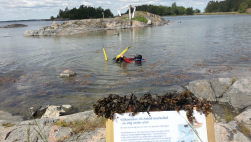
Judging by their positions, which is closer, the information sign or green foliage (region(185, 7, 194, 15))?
the information sign

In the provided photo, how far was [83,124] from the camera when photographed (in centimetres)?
512

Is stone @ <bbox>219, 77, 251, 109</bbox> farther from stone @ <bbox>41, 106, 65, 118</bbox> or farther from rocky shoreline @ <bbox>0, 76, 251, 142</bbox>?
stone @ <bbox>41, 106, 65, 118</bbox>

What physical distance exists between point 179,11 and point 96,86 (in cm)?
19348

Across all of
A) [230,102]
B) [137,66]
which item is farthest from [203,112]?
[137,66]

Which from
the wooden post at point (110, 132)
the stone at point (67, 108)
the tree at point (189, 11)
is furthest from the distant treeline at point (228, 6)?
the wooden post at point (110, 132)

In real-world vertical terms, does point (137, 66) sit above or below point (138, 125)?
below

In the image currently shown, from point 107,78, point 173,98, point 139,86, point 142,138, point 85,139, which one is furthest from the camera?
point 107,78

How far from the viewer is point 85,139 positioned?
4.33 meters

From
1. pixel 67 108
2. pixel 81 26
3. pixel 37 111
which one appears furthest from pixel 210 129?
pixel 81 26

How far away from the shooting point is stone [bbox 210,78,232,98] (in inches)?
324

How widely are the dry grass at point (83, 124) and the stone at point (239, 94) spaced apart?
208 inches

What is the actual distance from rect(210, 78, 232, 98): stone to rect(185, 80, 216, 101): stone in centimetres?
17

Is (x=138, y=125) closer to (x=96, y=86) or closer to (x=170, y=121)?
(x=170, y=121)

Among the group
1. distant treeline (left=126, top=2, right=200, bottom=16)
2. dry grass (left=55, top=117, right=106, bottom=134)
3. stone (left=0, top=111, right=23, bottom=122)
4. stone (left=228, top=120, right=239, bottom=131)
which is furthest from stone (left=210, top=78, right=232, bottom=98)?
distant treeline (left=126, top=2, right=200, bottom=16)
